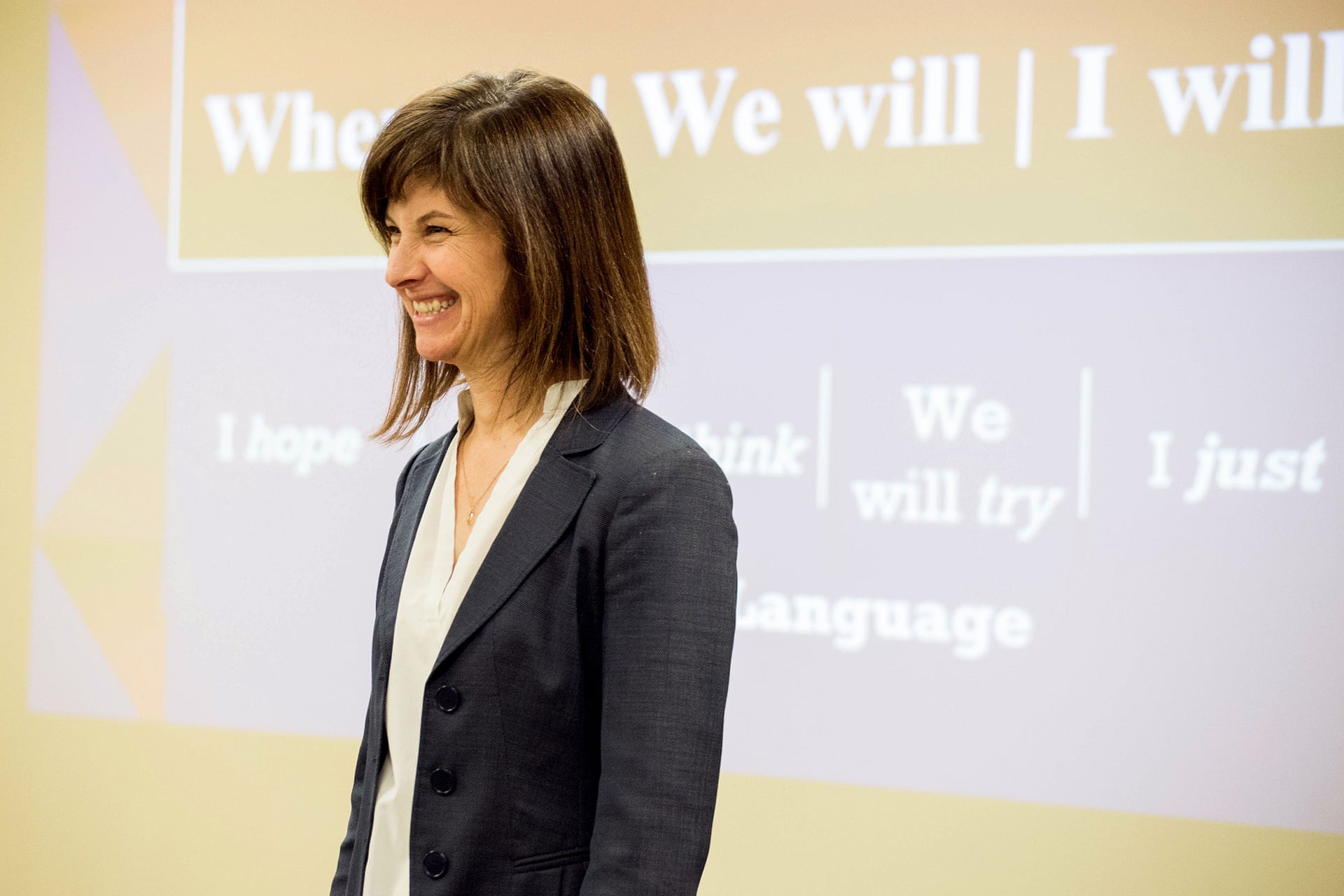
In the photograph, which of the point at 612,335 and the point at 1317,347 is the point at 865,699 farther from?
the point at 612,335

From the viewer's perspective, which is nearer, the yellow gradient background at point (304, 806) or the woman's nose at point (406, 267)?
the woman's nose at point (406, 267)

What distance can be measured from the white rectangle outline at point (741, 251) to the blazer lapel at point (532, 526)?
1419 millimetres

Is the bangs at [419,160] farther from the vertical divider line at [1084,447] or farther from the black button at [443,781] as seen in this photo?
the vertical divider line at [1084,447]

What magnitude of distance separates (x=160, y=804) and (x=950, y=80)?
250 cm

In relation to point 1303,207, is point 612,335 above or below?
below

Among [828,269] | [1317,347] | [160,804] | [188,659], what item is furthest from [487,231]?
[160,804]

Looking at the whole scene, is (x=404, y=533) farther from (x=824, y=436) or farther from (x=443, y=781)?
(x=824, y=436)

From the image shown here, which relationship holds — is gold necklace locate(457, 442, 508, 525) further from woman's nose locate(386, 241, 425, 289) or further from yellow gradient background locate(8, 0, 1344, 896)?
yellow gradient background locate(8, 0, 1344, 896)

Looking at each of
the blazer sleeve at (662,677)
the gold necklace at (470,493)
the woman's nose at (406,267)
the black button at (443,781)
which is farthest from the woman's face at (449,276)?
the black button at (443,781)

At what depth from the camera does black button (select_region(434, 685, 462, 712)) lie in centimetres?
108

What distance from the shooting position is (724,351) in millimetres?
2635

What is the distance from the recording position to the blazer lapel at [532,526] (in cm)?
109

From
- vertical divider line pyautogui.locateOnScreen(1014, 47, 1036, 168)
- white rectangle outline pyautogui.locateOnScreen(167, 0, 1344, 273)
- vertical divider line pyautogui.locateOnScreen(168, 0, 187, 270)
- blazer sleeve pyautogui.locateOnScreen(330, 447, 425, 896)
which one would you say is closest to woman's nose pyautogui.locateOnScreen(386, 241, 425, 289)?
blazer sleeve pyautogui.locateOnScreen(330, 447, 425, 896)

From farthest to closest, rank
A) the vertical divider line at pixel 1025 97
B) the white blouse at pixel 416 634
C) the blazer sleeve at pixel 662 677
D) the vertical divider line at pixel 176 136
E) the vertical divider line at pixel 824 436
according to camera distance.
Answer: the vertical divider line at pixel 176 136 → the vertical divider line at pixel 824 436 → the vertical divider line at pixel 1025 97 → the white blouse at pixel 416 634 → the blazer sleeve at pixel 662 677
